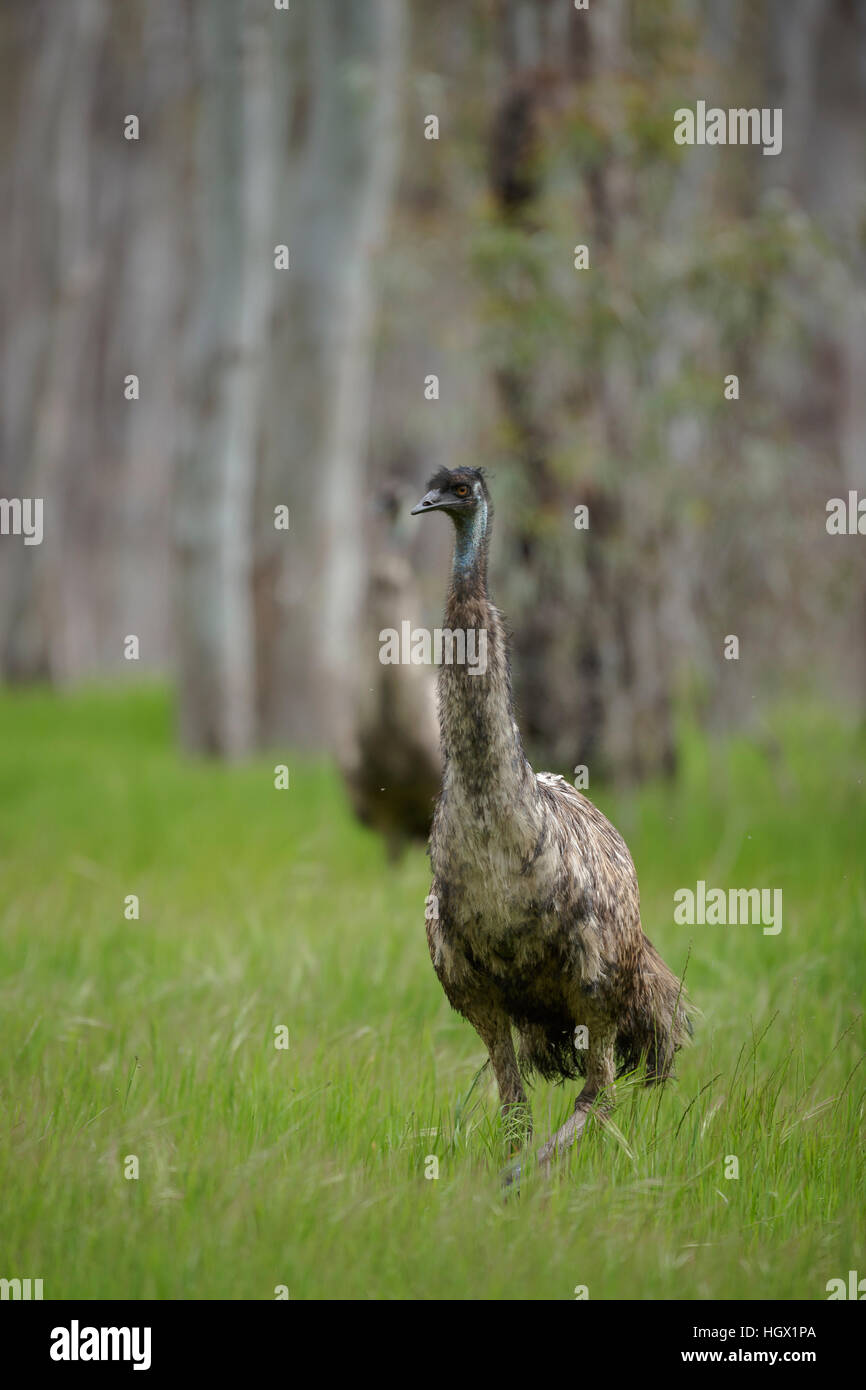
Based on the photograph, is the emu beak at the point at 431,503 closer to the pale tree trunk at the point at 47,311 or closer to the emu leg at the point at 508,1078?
the emu leg at the point at 508,1078

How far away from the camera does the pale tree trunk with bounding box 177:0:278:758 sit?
47.2ft

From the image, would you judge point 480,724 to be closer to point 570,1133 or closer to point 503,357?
point 570,1133

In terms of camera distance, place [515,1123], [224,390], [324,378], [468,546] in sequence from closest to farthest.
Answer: [468,546] < [515,1123] < [224,390] < [324,378]

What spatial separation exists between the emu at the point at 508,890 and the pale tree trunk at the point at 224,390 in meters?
9.98

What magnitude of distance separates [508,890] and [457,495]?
116 cm

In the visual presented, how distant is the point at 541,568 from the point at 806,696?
612 centimetres

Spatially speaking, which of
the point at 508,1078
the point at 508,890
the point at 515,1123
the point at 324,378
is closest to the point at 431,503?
the point at 508,890

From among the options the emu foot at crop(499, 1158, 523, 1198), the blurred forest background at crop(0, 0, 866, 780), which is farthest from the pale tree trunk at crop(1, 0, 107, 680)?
the emu foot at crop(499, 1158, 523, 1198)

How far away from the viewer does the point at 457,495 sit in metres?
4.50

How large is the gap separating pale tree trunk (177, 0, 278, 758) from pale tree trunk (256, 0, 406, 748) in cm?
39

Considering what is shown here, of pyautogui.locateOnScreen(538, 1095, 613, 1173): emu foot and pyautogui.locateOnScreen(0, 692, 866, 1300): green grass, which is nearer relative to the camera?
pyautogui.locateOnScreen(0, 692, 866, 1300): green grass

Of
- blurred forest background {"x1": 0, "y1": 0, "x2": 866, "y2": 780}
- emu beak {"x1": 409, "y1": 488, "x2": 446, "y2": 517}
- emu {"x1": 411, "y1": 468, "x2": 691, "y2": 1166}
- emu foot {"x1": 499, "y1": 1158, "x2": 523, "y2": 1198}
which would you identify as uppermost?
blurred forest background {"x1": 0, "y1": 0, "x2": 866, "y2": 780}

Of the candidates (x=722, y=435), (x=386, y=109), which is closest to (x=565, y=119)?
(x=722, y=435)

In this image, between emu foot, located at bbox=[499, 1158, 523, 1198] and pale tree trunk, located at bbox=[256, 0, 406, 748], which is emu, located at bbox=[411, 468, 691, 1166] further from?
pale tree trunk, located at bbox=[256, 0, 406, 748]
